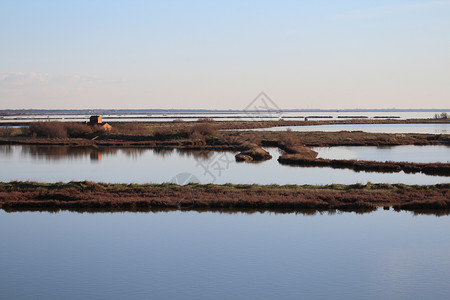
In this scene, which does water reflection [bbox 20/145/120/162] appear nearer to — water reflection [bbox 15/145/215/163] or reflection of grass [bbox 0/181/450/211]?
water reflection [bbox 15/145/215/163]

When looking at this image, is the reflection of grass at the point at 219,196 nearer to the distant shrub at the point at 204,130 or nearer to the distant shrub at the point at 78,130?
the distant shrub at the point at 204,130

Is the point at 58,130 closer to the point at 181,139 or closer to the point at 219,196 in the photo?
the point at 181,139

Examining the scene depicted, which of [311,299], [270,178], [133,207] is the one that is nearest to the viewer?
[311,299]

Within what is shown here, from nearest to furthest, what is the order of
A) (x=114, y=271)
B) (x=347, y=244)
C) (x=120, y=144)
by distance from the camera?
(x=114, y=271)
(x=347, y=244)
(x=120, y=144)

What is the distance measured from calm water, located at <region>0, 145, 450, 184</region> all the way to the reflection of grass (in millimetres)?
3871

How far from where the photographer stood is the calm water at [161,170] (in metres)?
29.7

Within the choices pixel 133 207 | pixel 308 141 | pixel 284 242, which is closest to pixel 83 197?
pixel 133 207

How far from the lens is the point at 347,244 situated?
Answer: 1688cm

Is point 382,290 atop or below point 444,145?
below

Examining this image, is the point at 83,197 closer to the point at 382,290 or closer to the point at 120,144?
the point at 382,290

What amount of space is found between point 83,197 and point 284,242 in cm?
961

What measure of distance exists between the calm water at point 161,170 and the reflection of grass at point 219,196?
12.7 ft

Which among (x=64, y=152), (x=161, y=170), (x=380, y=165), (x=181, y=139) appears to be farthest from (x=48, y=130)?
(x=380, y=165)

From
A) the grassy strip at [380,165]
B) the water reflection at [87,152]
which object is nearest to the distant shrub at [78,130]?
the water reflection at [87,152]
